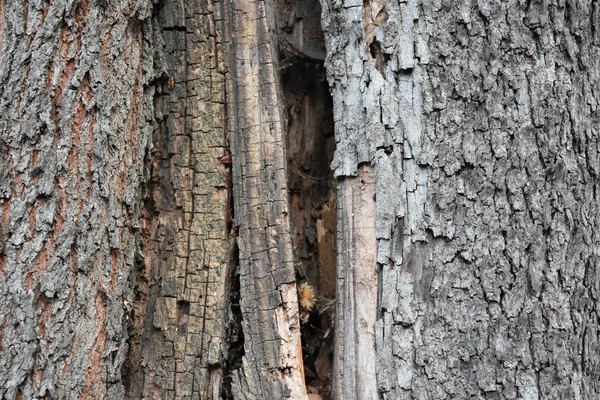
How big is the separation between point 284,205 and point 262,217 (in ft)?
0.31

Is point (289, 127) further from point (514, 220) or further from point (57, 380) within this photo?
point (57, 380)

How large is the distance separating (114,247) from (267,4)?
109 cm

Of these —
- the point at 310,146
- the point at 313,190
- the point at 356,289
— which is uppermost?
the point at 310,146

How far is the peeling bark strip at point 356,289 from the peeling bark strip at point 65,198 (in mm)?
772

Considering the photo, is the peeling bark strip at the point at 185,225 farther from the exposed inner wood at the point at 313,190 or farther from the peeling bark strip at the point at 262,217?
the exposed inner wood at the point at 313,190

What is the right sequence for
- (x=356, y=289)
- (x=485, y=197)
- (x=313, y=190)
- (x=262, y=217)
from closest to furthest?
(x=485, y=197) → (x=356, y=289) → (x=262, y=217) → (x=313, y=190)

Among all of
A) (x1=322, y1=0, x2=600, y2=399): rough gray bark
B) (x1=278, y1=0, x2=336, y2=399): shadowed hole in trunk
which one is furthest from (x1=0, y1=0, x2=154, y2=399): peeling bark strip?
(x1=322, y1=0, x2=600, y2=399): rough gray bark

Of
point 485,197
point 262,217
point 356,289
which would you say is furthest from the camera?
point 262,217

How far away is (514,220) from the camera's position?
203 centimetres

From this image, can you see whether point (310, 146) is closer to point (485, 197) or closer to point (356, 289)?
point (356, 289)

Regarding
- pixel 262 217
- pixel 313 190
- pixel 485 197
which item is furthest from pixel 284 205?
pixel 485 197

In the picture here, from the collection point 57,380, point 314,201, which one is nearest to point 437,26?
point 314,201

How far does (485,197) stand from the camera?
2043 millimetres

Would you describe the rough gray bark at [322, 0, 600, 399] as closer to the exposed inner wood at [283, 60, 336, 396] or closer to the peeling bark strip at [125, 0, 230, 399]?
the exposed inner wood at [283, 60, 336, 396]
